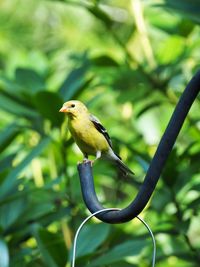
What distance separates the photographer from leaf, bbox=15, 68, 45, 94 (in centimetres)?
364

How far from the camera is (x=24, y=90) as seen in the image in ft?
11.4

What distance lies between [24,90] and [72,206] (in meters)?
0.62

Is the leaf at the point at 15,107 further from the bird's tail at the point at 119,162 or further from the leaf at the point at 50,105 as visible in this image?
the bird's tail at the point at 119,162

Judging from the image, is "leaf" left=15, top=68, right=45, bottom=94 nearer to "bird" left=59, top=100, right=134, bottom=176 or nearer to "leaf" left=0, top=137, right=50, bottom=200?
"leaf" left=0, top=137, right=50, bottom=200

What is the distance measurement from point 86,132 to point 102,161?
2.31 feet

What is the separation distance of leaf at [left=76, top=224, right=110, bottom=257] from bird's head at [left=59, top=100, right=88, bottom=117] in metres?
0.57

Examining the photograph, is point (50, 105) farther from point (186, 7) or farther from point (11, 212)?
point (186, 7)

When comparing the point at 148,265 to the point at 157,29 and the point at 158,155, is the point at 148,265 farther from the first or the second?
the point at 158,155

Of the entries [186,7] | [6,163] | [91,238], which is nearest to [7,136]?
[6,163]

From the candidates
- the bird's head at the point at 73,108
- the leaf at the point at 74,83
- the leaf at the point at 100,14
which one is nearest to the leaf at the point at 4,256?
the bird's head at the point at 73,108

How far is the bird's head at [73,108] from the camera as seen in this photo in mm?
2645

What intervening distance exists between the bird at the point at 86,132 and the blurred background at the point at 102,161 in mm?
220

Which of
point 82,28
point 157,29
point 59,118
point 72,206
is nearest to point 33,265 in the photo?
point 72,206

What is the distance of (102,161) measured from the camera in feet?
11.4
